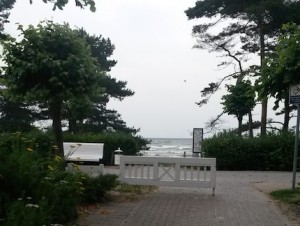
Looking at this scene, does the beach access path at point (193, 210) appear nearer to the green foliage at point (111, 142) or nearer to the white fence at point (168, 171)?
the white fence at point (168, 171)

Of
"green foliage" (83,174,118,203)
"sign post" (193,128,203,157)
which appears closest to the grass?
"green foliage" (83,174,118,203)

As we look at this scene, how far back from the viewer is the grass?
10109 millimetres

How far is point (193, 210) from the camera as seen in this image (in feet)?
29.0

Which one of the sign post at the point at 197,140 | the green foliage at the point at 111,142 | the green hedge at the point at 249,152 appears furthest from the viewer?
the green foliage at the point at 111,142

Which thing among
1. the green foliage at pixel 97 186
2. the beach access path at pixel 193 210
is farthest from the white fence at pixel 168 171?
the green foliage at pixel 97 186

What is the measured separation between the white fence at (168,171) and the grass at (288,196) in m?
1.55

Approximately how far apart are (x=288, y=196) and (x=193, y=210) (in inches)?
120

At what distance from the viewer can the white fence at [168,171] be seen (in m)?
10.6

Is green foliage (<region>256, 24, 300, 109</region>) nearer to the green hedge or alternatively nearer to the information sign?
the green hedge

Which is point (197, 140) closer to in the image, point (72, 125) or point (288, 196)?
point (288, 196)

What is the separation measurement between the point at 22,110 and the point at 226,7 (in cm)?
2174

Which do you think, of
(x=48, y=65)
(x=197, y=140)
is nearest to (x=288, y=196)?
(x=48, y=65)

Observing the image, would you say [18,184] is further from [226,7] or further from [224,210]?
[226,7]

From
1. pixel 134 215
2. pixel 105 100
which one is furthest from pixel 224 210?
pixel 105 100
